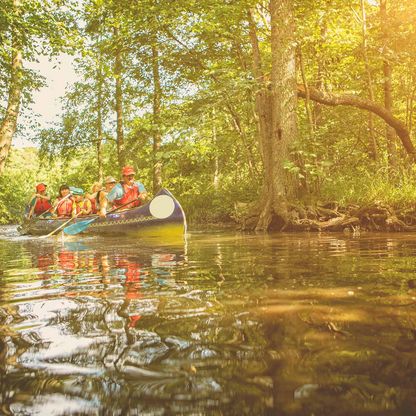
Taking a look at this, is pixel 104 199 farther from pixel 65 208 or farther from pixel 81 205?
pixel 65 208

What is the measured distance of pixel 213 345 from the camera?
184 centimetres

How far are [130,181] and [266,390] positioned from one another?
10.7 meters

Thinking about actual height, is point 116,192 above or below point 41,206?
above

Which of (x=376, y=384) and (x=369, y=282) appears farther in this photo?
(x=369, y=282)

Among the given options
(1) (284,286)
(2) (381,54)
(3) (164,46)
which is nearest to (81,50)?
(3) (164,46)

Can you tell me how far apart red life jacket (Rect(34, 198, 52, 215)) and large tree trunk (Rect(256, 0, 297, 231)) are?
7571mm

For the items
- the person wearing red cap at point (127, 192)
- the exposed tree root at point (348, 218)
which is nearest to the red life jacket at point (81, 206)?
the person wearing red cap at point (127, 192)

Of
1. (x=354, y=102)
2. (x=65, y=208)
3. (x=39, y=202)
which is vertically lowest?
(x=65, y=208)

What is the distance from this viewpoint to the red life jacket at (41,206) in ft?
47.9

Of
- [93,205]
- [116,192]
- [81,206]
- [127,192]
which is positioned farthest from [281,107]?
[81,206]

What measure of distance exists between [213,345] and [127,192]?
10.4 m

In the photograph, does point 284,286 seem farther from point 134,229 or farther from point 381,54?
point 381,54

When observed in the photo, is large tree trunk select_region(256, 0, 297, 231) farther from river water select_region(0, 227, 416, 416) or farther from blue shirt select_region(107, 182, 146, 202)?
river water select_region(0, 227, 416, 416)

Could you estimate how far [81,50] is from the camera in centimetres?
1194
